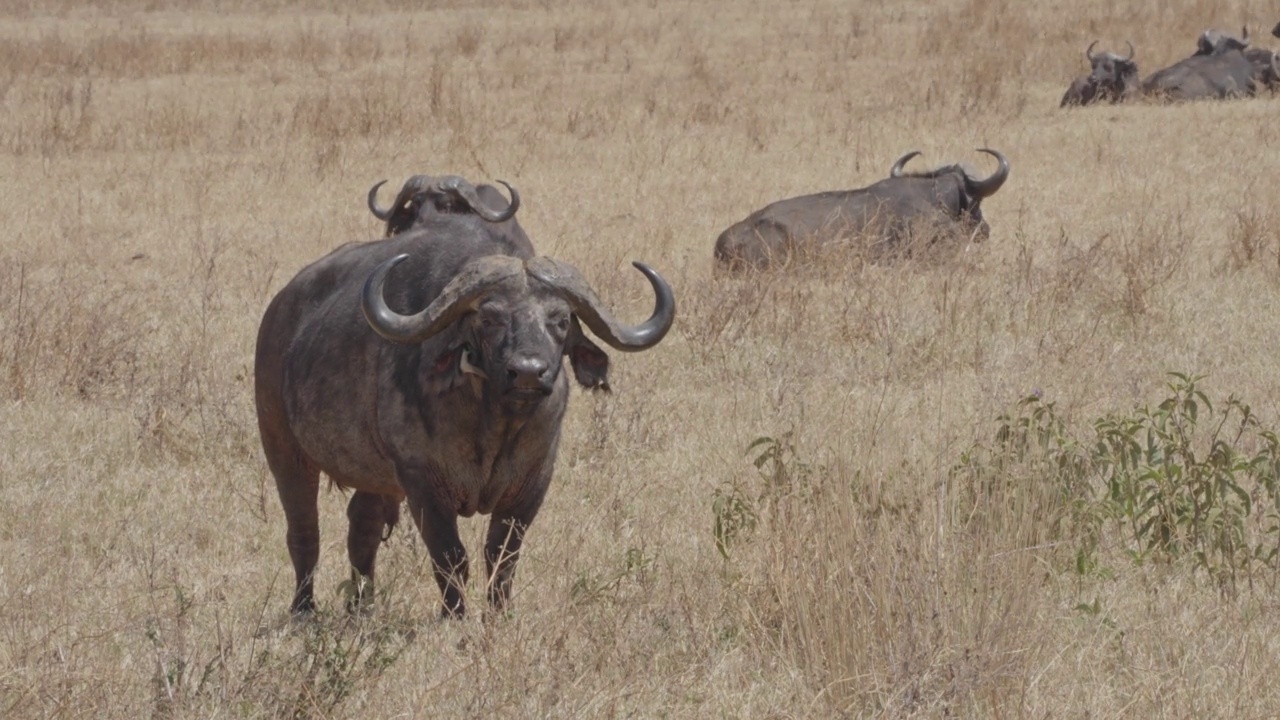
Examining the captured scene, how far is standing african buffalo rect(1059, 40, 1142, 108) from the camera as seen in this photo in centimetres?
1780

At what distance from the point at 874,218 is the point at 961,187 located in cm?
194

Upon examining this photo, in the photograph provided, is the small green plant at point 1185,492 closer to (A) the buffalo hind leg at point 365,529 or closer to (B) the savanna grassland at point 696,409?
(B) the savanna grassland at point 696,409

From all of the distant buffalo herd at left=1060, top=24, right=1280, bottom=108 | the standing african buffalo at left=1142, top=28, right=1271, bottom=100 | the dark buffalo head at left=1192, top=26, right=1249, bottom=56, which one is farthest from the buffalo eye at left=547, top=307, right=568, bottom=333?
the dark buffalo head at left=1192, top=26, right=1249, bottom=56

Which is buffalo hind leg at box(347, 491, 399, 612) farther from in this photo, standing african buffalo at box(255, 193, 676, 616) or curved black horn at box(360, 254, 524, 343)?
curved black horn at box(360, 254, 524, 343)

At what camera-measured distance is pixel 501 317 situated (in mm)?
4609

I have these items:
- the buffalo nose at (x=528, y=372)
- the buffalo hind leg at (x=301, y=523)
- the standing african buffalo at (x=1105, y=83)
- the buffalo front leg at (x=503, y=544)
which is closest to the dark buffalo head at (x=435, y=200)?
the buffalo hind leg at (x=301, y=523)

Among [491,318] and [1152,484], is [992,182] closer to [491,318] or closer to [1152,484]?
[1152,484]

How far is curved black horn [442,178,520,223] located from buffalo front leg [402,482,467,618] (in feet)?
16.8

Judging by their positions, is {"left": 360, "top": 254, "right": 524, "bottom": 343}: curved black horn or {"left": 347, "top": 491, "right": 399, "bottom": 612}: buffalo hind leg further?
{"left": 347, "top": 491, "right": 399, "bottom": 612}: buffalo hind leg

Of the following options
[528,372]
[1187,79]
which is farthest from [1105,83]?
[528,372]

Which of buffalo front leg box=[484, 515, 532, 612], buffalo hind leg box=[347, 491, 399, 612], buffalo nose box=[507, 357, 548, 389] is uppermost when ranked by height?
buffalo nose box=[507, 357, 548, 389]

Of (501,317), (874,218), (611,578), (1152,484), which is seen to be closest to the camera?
(501,317)

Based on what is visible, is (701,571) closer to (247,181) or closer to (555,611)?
(555,611)

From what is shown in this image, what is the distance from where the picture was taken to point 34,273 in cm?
1058
